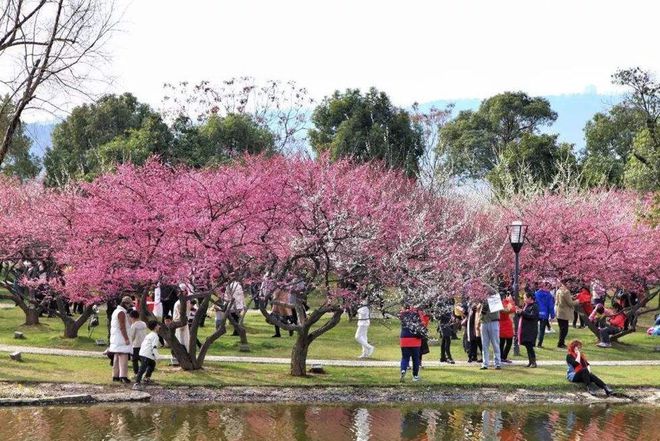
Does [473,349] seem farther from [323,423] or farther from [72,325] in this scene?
[72,325]

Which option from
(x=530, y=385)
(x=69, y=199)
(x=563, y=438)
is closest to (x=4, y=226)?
(x=69, y=199)

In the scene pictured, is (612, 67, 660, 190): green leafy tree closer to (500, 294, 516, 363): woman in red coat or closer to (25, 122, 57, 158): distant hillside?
(500, 294, 516, 363): woman in red coat

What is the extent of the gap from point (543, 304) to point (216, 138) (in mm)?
29258

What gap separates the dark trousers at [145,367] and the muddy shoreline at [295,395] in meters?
0.35

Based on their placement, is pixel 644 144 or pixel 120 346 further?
pixel 644 144

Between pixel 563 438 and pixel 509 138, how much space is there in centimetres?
6043

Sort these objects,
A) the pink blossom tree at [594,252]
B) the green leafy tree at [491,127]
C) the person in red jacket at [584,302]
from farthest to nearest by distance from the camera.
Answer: the green leafy tree at [491,127]
the pink blossom tree at [594,252]
the person in red jacket at [584,302]

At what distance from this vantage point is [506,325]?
80.7 ft

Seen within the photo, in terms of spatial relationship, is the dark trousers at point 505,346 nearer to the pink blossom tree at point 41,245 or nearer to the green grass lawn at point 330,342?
the green grass lawn at point 330,342

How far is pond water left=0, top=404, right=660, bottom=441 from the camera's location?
54.2ft

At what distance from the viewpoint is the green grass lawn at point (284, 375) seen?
832 inches

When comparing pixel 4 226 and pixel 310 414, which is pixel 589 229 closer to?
pixel 310 414

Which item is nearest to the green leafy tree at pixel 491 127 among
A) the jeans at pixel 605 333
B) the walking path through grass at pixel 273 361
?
the jeans at pixel 605 333

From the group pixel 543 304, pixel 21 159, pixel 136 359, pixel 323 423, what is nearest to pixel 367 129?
pixel 21 159
